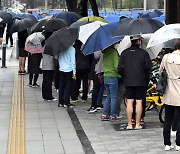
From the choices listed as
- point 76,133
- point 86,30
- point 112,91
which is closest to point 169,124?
point 76,133

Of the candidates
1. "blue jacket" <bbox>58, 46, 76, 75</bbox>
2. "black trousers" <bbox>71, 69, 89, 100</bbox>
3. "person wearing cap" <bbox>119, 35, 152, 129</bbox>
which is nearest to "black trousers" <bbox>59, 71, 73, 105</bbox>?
"blue jacket" <bbox>58, 46, 76, 75</bbox>

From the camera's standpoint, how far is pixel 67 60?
1160cm

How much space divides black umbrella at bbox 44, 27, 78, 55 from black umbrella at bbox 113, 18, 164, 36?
79.9 inches

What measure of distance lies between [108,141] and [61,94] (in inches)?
136

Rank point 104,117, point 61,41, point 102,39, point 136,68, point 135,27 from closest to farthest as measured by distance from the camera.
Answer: point 136,68
point 135,27
point 102,39
point 104,117
point 61,41

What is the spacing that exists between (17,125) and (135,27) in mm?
2834

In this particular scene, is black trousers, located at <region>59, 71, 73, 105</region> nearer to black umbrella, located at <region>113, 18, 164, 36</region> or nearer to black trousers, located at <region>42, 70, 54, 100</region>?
black trousers, located at <region>42, 70, 54, 100</region>

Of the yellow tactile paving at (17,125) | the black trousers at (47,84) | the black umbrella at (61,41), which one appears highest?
the black umbrella at (61,41)

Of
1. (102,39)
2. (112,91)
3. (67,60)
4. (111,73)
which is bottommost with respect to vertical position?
(112,91)

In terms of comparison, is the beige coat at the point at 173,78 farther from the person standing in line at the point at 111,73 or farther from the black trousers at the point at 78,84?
the black trousers at the point at 78,84

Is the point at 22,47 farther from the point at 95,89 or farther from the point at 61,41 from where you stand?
the point at 95,89

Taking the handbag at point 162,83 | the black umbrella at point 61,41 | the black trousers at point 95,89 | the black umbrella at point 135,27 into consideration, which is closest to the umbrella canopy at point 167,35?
the handbag at point 162,83

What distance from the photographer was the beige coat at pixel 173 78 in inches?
303

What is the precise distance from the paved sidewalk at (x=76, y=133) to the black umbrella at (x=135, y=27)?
1694 millimetres
